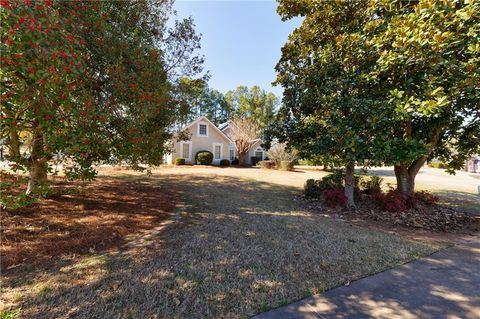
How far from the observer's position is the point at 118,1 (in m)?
5.96

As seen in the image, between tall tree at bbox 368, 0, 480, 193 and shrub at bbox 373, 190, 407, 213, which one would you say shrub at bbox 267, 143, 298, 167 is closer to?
shrub at bbox 373, 190, 407, 213

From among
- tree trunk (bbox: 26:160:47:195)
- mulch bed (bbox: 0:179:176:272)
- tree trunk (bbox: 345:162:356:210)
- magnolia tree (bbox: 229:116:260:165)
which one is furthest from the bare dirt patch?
magnolia tree (bbox: 229:116:260:165)

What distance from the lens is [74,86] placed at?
3.58 metres

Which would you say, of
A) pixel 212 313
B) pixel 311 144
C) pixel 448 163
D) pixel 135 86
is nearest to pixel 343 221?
pixel 311 144

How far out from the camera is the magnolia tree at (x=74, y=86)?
122 inches

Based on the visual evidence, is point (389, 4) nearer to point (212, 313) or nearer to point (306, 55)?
point (306, 55)

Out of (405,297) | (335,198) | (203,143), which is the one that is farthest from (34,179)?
(203,143)

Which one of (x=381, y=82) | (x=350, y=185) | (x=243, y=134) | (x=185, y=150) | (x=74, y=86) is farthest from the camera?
(x=243, y=134)

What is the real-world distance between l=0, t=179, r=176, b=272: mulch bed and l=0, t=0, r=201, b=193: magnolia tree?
3.03 ft

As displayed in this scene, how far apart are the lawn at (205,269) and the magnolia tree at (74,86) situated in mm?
1829

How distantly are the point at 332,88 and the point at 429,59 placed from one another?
2154mm

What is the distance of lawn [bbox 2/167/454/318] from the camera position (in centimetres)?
247

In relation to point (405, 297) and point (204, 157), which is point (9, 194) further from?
point (204, 157)

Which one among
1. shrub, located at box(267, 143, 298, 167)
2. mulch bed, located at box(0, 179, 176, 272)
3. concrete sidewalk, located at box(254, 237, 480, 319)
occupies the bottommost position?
concrete sidewalk, located at box(254, 237, 480, 319)
